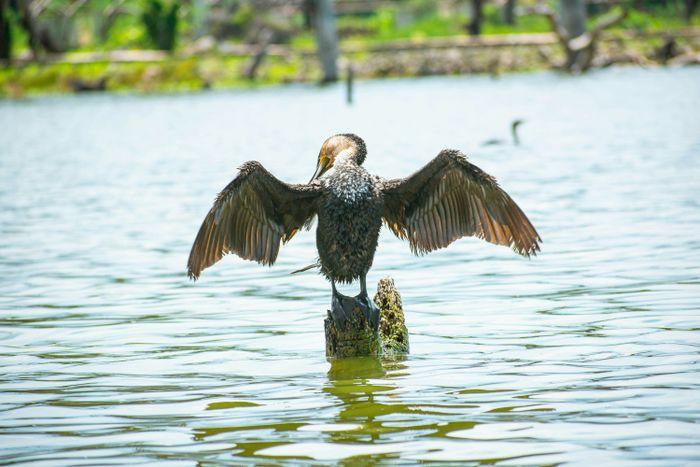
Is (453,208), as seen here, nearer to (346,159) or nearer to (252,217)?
(346,159)

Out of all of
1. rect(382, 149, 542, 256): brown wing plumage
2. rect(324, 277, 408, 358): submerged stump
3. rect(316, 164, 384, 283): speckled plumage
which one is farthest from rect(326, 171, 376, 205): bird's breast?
rect(324, 277, 408, 358): submerged stump

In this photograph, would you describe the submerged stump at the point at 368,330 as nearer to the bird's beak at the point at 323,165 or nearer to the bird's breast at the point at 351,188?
the bird's breast at the point at 351,188

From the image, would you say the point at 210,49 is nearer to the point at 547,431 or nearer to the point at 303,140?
the point at 303,140

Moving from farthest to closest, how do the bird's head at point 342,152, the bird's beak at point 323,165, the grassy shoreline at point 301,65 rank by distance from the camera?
1. the grassy shoreline at point 301,65
2. the bird's beak at point 323,165
3. the bird's head at point 342,152

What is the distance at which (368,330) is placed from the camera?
7234 millimetres

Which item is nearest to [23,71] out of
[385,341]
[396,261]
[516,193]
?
[516,193]

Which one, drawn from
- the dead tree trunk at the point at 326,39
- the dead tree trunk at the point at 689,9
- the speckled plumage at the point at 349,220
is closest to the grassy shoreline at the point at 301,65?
the dead tree trunk at the point at 326,39

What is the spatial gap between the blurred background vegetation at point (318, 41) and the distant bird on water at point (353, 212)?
30.1 meters

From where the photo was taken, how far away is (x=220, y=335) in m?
8.52

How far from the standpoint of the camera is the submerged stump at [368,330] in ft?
23.4

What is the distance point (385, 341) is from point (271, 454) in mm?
2067

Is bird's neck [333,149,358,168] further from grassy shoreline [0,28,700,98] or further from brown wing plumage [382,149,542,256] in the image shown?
grassy shoreline [0,28,700,98]

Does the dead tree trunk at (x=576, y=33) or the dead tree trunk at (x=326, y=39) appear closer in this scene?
the dead tree trunk at (x=576, y=33)

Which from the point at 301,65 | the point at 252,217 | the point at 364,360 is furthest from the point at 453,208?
the point at 301,65
